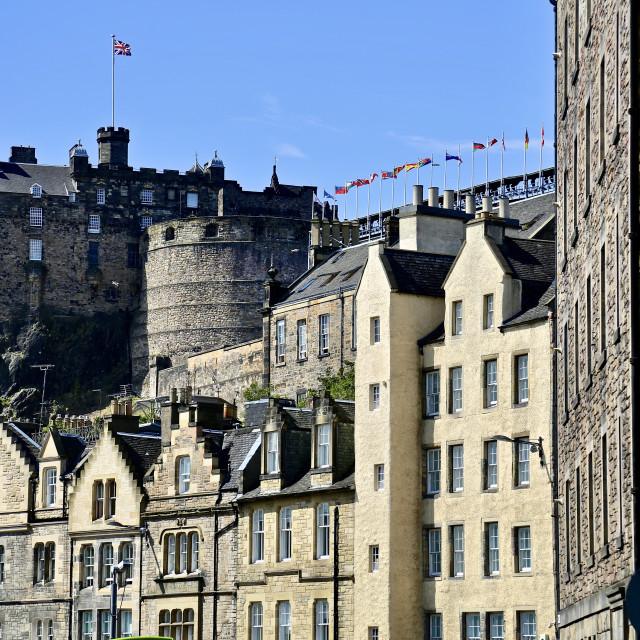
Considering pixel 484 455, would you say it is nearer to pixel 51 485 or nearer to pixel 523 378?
pixel 523 378

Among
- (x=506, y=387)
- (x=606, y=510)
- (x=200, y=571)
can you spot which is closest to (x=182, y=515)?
(x=200, y=571)

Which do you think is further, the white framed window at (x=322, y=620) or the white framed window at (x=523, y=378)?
the white framed window at (x=322, y=620)

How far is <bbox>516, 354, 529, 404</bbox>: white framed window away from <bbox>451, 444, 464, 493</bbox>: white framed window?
293cm

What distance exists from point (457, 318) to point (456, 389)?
6.78 ft

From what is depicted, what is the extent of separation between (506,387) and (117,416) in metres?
19.8

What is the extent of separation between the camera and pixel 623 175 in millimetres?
22078

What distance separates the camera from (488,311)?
4756 centimetres

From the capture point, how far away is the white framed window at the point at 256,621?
5281cm

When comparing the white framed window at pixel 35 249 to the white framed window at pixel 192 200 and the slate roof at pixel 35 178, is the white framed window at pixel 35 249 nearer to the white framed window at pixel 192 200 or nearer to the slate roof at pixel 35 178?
the slate roof at pixel 35 178

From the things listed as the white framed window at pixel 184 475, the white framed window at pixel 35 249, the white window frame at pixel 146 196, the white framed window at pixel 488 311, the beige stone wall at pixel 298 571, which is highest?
the white window frame at pixel 146 196

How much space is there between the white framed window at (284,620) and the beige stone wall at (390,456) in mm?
3570

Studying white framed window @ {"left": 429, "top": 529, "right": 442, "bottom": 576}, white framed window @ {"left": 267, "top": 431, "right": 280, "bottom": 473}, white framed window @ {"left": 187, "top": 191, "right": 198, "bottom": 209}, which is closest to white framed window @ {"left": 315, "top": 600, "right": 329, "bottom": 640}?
white framed window @ {"left": 429, "top": 529, "right": 442, "bottom": 576}

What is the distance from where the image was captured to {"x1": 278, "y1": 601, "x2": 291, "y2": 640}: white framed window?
51.7 meters

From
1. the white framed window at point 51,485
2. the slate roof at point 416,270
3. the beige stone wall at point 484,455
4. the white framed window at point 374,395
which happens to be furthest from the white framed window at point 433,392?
the white framed window at point 51,485
